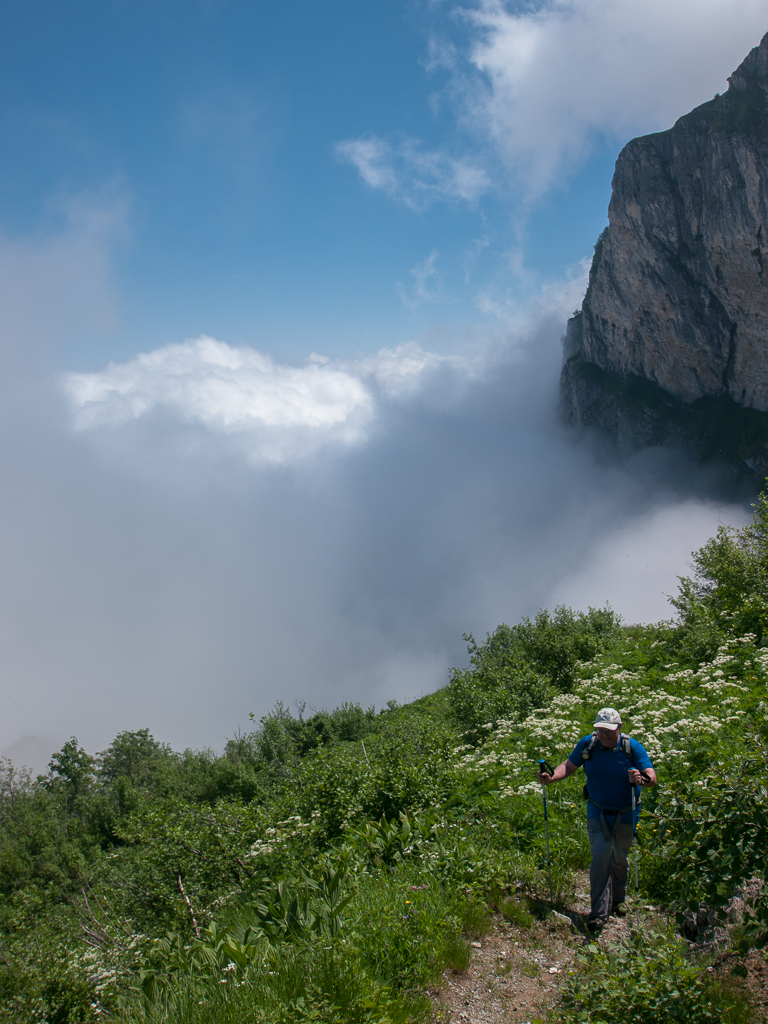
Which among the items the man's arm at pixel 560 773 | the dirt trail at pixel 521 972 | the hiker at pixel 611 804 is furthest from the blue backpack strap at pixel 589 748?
the dirt trail at pixel 521 972

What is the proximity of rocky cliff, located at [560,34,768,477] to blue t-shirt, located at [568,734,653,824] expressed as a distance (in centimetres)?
10658

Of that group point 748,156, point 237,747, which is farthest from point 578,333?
point 237,747

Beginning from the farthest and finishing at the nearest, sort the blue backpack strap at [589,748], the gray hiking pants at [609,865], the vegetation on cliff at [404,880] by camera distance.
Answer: the blue backpack strap at [589,748]
the gray hiking pants at [609,865]
the vegetation on cliff at [404,880]

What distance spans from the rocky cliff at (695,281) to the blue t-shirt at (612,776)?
10658cm

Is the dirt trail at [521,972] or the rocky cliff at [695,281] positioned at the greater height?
the rocky cliff at [695,281]

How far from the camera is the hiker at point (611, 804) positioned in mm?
5582

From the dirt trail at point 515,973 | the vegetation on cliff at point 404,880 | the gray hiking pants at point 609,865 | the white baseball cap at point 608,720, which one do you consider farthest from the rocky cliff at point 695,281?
the dirt trail at point 515,973

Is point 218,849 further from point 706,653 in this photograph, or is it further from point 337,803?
point 706,653

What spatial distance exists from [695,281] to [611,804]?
116 metres

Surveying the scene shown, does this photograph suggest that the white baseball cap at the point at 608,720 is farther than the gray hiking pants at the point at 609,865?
Yes

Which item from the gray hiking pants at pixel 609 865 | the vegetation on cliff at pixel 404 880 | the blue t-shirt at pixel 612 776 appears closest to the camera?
the vegetation on cliff at pixel 404 880

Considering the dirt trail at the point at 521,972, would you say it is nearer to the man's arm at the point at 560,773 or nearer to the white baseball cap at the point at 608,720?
the man's arm at the point at 560,773

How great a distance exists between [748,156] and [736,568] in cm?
9734

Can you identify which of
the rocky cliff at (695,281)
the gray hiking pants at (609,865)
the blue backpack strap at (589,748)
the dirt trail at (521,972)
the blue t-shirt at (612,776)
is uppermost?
the rocky cliff at (695,281)
